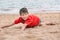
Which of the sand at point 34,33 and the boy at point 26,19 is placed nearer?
the sand at point 34,33

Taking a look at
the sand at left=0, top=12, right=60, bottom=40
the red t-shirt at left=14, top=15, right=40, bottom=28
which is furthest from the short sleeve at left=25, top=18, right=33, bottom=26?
the sand at left=0, top=12, right=60, bottom=40

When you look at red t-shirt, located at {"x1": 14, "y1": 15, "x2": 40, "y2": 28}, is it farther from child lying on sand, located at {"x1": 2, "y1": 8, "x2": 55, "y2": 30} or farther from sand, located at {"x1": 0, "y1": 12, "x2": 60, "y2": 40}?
sand, located at {"x1": 0, "y1": 12, "x2": 60, "y2": 40}

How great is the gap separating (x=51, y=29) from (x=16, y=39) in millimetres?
1337

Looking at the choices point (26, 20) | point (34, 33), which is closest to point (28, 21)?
point (26, 20)

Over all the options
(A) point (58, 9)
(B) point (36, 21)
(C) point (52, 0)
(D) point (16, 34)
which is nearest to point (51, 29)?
(B) point (36, 21)

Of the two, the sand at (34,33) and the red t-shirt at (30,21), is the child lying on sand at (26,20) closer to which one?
the red t-shirt at (30,21)

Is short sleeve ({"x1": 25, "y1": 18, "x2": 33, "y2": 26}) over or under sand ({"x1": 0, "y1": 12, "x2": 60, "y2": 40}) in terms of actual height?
over

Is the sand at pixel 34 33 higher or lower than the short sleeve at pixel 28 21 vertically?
lower

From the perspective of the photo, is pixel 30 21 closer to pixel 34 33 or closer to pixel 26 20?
pixel 26 20

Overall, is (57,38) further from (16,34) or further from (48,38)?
(16,34)

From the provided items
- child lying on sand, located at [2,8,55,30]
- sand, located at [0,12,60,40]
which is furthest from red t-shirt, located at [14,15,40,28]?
sand, located at [0,12,60,40]

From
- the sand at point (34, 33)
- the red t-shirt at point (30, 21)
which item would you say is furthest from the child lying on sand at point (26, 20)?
the sand at point (34, 33)

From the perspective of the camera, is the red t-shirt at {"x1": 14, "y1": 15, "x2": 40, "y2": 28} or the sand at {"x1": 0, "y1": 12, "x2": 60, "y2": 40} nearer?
the sand at {"x1": 0, "y1": 12, "x2": 60, "y2": 40}

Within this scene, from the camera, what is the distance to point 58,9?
457 inches
